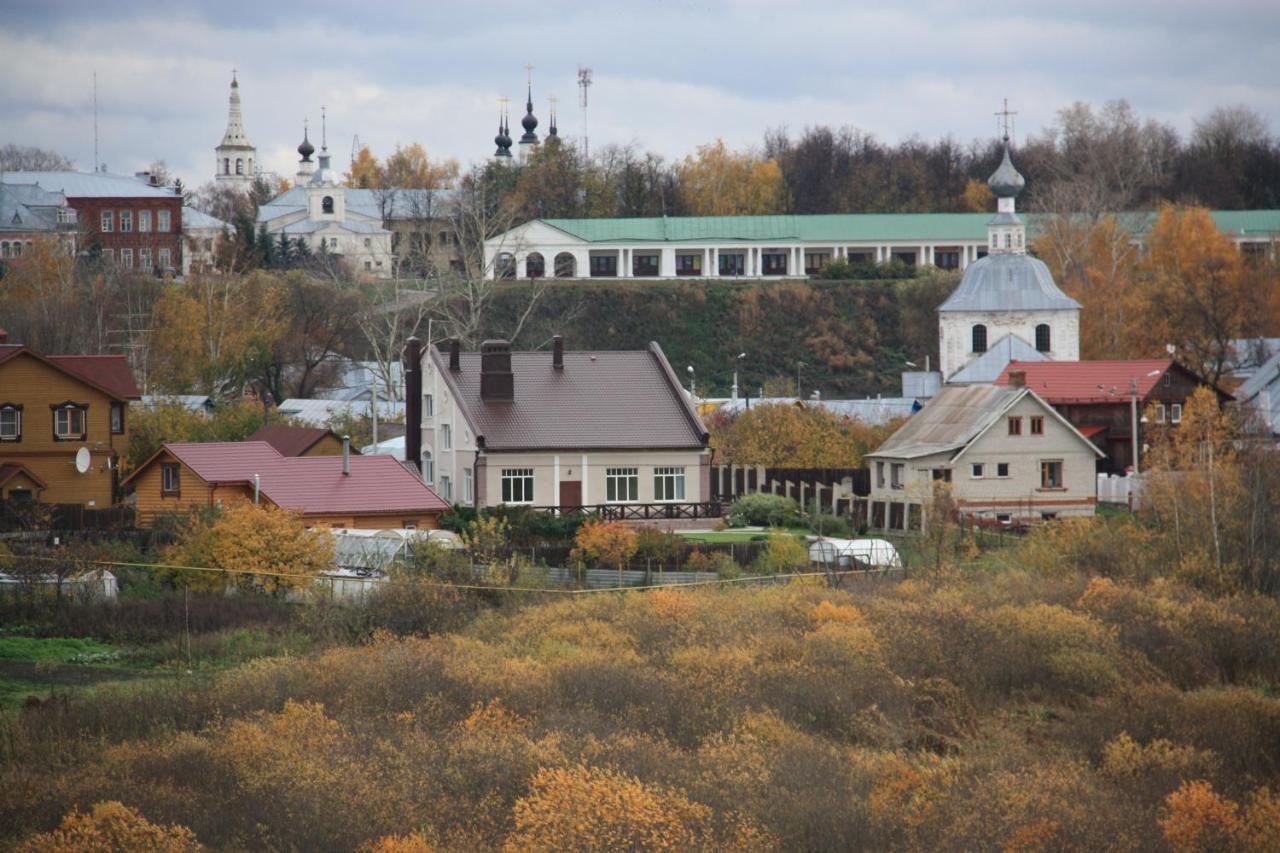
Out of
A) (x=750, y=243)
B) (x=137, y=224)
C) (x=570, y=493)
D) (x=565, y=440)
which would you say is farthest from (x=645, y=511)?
(x=137, y=224)

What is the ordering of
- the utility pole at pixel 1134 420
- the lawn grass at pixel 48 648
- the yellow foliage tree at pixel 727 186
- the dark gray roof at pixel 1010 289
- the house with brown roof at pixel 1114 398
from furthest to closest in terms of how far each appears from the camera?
the yellow foliage tree at pixel 727 186
the dark gray roof at pixel 1010 289
the house with brown roof at pixel 1114 398
the utility pole at pixel 1134 420
the lawn grass at pixel 48 648

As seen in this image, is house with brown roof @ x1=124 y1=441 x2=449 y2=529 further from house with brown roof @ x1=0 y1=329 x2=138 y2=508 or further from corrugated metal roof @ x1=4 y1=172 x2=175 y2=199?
corrugated metal roof @ x1=4 y1=172 x2=175 y2=199

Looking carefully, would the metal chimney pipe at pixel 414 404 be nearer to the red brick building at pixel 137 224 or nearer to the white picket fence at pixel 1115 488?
the white picket fence at pixel 1115 488

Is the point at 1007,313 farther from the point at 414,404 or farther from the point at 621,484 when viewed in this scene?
the point at 621,484

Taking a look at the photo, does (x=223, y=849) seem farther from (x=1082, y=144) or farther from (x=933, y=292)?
(x=1082, y=144)

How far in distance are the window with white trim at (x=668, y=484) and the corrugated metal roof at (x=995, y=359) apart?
23434 mm

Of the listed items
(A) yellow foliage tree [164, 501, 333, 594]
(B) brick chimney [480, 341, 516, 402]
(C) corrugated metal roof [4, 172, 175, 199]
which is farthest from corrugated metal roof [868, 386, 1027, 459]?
(C) corrugated metal roof [4, 172, 175, 199]

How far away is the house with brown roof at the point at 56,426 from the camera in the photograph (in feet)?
155

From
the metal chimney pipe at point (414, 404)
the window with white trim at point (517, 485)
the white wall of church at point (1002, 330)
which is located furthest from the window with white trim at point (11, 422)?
the white wall of church at point (1002, 330)

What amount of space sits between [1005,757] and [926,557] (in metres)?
13.8

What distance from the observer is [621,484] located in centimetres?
4662

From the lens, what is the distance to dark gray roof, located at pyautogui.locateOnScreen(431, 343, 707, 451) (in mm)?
46344

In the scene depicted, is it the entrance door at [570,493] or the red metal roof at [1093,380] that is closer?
the entrance door at [570,493]

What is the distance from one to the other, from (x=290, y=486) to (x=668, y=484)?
9.90 m
